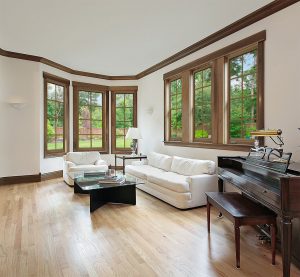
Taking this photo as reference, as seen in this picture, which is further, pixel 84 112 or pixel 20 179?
pixel 84 112

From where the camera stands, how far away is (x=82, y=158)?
19.4 feet

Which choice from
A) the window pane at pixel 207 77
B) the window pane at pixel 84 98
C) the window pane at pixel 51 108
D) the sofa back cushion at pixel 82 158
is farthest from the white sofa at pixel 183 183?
the window pane at pixel 84 98

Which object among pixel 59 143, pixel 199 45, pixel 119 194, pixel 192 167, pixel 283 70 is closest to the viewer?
pixel 283 70

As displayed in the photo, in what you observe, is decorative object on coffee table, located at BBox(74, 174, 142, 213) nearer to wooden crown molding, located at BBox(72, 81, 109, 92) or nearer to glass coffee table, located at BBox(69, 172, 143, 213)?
glass coffee table, located at BBox(69, 172, 143, 213)

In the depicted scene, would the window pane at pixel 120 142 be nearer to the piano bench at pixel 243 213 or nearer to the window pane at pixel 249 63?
the window pane at pixel 249 63

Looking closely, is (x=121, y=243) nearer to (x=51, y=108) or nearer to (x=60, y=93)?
(x=51, y=108)

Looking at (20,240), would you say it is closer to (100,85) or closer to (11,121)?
(11,121)

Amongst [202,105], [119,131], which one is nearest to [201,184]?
[202,105]

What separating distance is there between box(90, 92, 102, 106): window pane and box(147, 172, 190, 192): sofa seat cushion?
11.5 feet

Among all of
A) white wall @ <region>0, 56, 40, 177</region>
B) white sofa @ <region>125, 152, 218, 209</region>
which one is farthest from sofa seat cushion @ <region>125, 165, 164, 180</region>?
white wall @ <region>0, 56, 40, 177</region>

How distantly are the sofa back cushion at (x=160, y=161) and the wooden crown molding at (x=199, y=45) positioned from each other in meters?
2.15

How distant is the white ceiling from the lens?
3.29 metres

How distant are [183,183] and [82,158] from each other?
3.09 meters

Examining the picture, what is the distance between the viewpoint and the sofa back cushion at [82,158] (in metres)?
5.81
